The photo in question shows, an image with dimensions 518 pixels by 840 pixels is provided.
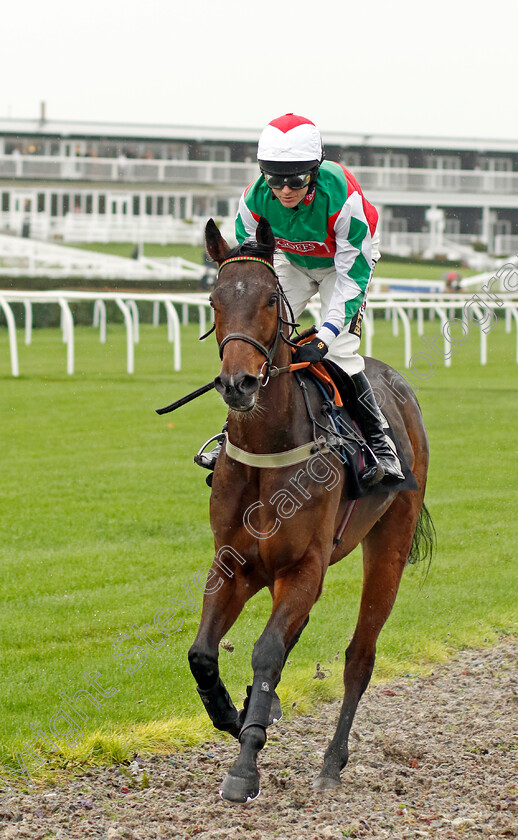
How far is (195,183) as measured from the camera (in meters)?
47.5

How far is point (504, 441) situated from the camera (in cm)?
1086

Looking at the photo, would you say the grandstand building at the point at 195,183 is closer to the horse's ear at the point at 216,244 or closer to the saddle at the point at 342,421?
the saddle at the point at 342,421

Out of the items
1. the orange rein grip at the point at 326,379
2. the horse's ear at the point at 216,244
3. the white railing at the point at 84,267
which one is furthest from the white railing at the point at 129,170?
the horse's ear at the point at 216,244

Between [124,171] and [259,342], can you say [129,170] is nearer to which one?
[124,171]

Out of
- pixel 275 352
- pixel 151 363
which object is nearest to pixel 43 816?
pixel 275 352

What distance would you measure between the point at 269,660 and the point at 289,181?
1596mm

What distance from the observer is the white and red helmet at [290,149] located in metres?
3.56

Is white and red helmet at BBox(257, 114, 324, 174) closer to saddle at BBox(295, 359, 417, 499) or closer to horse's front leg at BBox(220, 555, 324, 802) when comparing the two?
saddle at BBox(295, 359, 417, 499)

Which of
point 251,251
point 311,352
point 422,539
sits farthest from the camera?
point 422,539

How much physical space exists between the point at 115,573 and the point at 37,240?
122ft

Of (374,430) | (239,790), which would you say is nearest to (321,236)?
(374,430)

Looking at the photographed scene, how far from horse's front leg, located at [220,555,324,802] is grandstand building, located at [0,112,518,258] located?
38548 mm

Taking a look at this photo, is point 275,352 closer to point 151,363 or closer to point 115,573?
point 115,573

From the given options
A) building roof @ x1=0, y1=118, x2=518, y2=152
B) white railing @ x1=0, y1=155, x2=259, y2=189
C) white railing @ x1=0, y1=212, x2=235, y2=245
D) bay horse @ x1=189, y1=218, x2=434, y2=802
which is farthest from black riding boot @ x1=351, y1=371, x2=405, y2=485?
building roof @ x1=0, y1=118, x2=518, y2=152
